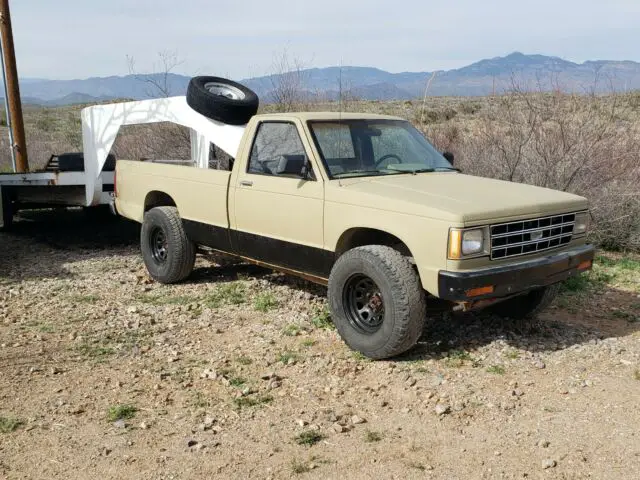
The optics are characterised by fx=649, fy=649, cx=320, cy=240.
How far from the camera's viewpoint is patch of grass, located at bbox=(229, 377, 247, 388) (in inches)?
181

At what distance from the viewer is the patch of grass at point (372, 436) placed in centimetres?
384

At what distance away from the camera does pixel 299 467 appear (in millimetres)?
3523

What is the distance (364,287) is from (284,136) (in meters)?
1.64

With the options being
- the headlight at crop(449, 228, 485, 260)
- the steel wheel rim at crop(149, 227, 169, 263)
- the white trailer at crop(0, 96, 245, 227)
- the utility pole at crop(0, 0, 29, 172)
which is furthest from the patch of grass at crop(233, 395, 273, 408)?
the utility pole at crop(0, 0, 29, 172)

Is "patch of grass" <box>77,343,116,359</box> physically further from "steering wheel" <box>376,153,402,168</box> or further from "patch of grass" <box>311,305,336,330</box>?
"steering wheel" <box>376,153,402,168</box>

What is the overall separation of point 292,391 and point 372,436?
0.84 meters

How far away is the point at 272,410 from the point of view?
13.9 feet

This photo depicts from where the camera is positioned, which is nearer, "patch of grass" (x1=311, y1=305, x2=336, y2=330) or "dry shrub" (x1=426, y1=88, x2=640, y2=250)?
"patch of grass" (x1=311, y1=305, x2=336, y2=330)

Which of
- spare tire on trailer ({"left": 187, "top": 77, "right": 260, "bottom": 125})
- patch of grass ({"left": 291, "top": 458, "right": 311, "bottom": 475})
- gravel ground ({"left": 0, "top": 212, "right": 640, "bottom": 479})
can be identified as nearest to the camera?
patch of grass ({"left": 291, "top": 458, "right": 311, "bottom": 475})

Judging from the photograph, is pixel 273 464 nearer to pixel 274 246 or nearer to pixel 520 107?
pixel 274 246

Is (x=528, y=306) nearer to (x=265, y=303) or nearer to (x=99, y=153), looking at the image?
(x=265, y=303)

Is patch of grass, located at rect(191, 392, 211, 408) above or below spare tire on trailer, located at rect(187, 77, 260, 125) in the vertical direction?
below

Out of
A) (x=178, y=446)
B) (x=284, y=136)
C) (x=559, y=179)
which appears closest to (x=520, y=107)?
(x=559, y=179)

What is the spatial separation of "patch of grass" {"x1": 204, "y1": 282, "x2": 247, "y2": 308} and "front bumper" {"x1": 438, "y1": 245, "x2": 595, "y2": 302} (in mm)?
2726
